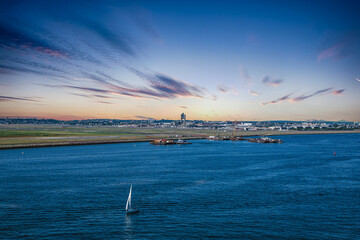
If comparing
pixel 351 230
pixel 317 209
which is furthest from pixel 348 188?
pixel 351 230

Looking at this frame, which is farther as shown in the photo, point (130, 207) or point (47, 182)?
point (47, 182)

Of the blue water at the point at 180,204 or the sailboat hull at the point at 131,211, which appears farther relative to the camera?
the sailboat hull at the point at 131,211

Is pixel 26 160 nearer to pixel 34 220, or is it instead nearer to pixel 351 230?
pixel 34 220

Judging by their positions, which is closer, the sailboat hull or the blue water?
the blue water

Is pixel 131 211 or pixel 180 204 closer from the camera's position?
pixel 131 211

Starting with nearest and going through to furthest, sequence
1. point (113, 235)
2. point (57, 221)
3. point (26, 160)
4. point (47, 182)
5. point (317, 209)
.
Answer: point (113, 235) → point (57, 221) → point (317, 209) → point (47, 182) → point (26, 160)

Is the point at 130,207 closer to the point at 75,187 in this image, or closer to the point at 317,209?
the point at 75,187

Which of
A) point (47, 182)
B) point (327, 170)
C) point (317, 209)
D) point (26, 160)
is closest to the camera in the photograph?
point (317, 209)

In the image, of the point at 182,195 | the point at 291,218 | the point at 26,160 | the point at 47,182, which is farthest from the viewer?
the point at 26,160

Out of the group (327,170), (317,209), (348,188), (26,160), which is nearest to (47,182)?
(26,160)
